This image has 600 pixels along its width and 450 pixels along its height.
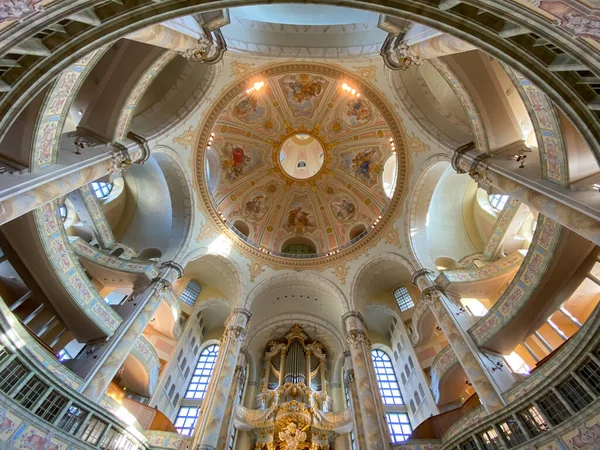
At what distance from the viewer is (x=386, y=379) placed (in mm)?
19062

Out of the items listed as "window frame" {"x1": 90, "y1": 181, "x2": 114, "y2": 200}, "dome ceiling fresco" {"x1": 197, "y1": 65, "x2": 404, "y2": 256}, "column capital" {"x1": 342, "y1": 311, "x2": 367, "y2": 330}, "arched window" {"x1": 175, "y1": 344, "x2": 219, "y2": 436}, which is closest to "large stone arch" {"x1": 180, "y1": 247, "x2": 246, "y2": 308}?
"dome ceiling fresco" {"x1": 197, "y1": 65, "x2": 404, "y2": 256}

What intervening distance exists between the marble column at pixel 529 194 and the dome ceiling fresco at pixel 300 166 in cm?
866

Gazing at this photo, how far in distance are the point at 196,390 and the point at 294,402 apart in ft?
19.4

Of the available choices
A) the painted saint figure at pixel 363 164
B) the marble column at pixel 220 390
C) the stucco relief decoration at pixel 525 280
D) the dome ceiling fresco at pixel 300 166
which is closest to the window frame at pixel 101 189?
the dome ceiling fresco at pixel 300 166

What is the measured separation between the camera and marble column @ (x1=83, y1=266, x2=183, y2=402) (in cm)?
977

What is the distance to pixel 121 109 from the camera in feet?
36.6

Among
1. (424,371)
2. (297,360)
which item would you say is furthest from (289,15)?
(297,360)

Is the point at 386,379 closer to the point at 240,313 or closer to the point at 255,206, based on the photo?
the point at 240,313

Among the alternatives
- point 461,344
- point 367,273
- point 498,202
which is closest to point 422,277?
point 461,344

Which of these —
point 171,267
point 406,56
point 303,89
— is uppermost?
point 303,89

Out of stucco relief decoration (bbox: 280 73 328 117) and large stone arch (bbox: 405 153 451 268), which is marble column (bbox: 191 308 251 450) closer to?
large stone arch (bbox: 405 153 451 268)

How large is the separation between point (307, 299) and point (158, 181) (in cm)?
1204

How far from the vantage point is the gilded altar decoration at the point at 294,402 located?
Answer: 1573cm

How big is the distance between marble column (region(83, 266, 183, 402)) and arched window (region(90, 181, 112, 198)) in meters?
7.04
